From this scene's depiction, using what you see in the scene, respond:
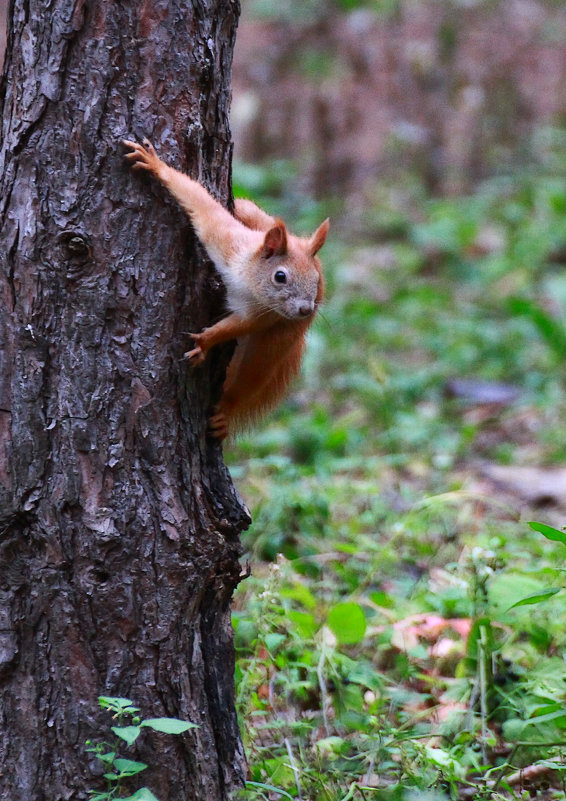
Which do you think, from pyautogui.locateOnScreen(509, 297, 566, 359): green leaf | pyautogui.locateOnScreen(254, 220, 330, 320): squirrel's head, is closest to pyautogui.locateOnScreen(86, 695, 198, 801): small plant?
pyautogui.locateOnScreen(254, 220, 330, 320): squirrel's head

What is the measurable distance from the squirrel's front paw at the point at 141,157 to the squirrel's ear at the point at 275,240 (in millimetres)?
519

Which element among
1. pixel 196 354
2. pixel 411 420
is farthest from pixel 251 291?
pixel 411 420

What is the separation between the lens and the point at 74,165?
90.5 inches

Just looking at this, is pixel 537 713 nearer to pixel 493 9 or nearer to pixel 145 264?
pixel 145 264

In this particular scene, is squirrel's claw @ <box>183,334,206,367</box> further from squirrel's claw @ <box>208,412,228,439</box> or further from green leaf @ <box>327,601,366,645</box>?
green leaf @ <box>327,601,366,645</box>

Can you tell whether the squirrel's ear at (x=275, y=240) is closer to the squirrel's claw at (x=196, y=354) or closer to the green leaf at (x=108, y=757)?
the squirrel's claw at (x=196, y=354)

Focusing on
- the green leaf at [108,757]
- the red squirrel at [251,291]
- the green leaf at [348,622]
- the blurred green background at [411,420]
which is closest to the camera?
the green leaf at [108,757]

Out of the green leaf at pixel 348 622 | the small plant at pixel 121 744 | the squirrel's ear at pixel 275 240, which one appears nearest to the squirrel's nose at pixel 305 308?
the squirrel's ear at pixel 275 240

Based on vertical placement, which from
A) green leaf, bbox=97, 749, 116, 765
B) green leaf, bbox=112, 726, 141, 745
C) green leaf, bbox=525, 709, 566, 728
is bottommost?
green leaf, bbox=525, 709, 566, 728

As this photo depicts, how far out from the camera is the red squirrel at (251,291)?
2.39 m

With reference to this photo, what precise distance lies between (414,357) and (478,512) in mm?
2668

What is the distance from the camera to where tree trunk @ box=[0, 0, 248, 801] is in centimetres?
230

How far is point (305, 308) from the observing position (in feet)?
9.26

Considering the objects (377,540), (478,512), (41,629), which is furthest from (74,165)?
(478,512)
